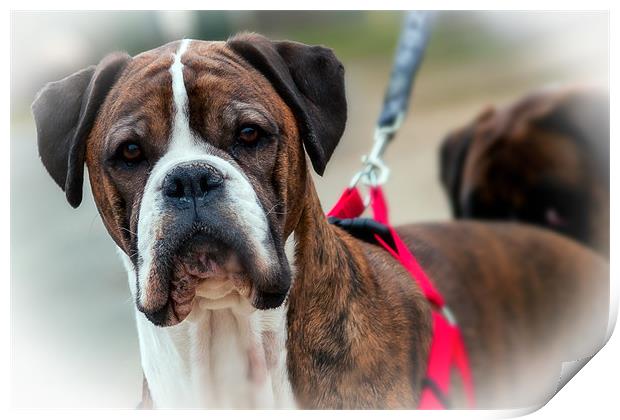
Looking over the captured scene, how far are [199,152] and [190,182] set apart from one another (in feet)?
0.24

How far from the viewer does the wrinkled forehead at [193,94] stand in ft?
4.34

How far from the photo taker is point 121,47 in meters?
1.56

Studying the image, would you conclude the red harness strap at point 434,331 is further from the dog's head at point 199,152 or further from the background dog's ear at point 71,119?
the background dog's ear at point 71,119

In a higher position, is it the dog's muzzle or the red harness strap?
the dog's muzzle

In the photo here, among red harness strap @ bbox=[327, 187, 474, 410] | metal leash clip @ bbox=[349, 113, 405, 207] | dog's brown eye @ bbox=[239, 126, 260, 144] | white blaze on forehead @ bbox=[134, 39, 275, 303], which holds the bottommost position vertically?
red harness strap @ bbox=[327, 187, 474, 410]

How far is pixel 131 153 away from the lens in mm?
1339

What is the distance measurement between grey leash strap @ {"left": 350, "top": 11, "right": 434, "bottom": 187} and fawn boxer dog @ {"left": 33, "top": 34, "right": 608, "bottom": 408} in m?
0.19

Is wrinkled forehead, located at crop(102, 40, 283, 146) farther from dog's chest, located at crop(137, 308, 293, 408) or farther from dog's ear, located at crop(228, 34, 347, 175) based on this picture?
dog's chest, located at crop(137, 308, 293, 408)

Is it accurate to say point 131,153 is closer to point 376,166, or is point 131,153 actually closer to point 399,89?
point 376,166

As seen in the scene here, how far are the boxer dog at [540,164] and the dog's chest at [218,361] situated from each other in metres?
0.85

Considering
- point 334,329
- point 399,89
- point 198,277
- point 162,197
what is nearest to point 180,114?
point 162,197

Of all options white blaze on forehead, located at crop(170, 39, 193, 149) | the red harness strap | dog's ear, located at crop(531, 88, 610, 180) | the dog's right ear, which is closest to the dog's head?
white blaze on forehead, located at crop(170, 39, 193, 149)

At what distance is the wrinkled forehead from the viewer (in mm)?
1323

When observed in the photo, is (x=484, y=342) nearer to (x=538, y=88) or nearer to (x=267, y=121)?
(x=538, y=88)
